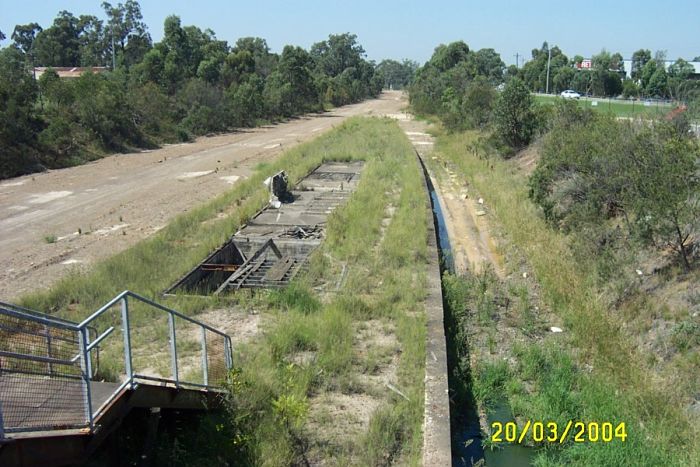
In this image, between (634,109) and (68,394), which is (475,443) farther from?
(634,109)

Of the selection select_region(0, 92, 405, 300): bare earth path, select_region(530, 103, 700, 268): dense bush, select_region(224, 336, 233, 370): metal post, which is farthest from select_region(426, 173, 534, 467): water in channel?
select_region(0, 92, 405, 300): bare earth path

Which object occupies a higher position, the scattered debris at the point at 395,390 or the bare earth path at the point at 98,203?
the bare earth path at the point at 98,203

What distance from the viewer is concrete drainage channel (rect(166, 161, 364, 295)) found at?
490 inches

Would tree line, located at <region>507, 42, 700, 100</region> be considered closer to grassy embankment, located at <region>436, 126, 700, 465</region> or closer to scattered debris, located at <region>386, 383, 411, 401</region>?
grassy embankment, located at <region>436, 126, 700, 465</region>

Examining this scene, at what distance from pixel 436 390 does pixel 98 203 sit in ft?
52.2

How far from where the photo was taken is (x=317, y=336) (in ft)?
29.5

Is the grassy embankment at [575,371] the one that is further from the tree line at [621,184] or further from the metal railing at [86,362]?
the metal railing at [86,362]

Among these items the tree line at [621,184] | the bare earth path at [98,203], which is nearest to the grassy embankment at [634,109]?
the tree line at [621,184]

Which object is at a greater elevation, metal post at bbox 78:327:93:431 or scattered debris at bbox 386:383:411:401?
metal post at bbox 78:327:93:431

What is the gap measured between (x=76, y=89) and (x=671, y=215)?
1213 inches

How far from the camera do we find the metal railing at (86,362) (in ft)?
15.1

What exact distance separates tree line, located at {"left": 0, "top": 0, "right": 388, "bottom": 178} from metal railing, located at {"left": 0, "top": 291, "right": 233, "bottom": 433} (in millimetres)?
19266

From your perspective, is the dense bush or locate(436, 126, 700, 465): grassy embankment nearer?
locate(436, 126, 700, 465): grassy embankment

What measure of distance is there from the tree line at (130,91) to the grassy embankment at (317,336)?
1413 centimetres
